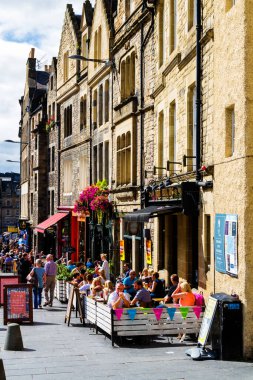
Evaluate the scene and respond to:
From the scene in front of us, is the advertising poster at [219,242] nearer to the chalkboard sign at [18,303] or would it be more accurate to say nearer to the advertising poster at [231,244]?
the advertising poster at [231,244]

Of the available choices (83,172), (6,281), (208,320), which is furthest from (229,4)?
(83,172)

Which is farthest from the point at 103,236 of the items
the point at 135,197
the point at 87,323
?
the point at 87,323

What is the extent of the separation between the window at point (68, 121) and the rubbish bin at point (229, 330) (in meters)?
28.6

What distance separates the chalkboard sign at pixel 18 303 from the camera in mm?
17219

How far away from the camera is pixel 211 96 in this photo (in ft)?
48.9

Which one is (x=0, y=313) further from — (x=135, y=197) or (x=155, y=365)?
(x=155, y=365)

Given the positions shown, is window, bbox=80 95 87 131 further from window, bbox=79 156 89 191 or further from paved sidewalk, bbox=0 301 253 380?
paved sidewalk, bbox=0 301 253 380

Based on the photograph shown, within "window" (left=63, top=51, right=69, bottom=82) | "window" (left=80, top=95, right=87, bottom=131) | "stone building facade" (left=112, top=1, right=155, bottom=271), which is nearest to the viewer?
"stone building facade" (left=112, top=1, right=155, bottom=271)

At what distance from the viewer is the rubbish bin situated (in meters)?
12.1

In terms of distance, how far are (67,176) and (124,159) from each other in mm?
13869

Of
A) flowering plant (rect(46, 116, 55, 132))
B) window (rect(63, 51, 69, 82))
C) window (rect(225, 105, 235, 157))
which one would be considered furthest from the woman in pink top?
flowering plant (rect(46, 116, 55, 132))

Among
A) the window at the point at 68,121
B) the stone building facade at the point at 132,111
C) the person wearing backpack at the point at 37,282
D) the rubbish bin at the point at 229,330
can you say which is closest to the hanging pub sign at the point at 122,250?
the stone building facade at the point at 132,111

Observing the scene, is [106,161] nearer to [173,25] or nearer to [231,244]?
[173,25]

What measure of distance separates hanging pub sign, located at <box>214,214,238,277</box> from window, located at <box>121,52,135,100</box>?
13100 mm
